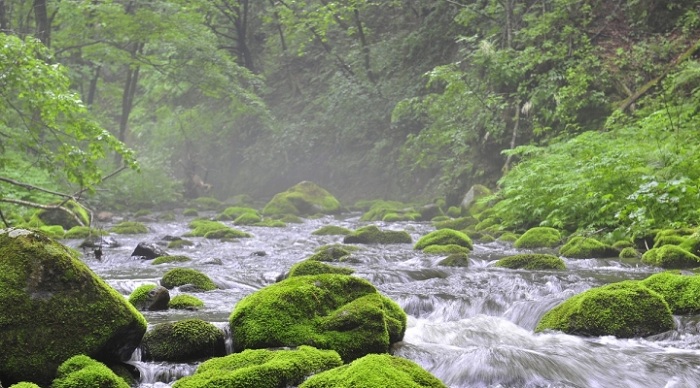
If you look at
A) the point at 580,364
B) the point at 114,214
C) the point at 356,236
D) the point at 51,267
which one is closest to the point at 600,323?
the point at 580,364

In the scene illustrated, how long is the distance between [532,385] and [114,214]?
2148 cm

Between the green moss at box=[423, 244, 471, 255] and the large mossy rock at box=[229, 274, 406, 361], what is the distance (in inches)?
241

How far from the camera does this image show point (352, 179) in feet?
95.6

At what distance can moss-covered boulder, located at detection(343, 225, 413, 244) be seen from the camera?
47.3 ft

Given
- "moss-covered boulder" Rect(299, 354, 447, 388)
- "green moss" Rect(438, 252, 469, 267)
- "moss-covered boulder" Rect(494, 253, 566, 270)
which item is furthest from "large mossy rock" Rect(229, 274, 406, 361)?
"green moss" Rect(438, 252, 469, 267)

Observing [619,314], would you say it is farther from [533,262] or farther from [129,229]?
[129,229]

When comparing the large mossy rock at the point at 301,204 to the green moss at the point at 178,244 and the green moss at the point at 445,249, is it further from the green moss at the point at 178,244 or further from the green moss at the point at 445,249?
the green moss at the point at 445,249

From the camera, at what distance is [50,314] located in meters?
5.05

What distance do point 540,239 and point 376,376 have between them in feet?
29.0

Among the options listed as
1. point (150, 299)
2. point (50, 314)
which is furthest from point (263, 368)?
point (150, 299)

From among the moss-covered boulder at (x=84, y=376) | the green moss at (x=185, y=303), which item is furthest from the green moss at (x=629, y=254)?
the moss-covered boulder at (x=84, y=376)

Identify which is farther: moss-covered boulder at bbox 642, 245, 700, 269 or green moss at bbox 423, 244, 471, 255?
green moss at bbox 423, 244, 471, 255

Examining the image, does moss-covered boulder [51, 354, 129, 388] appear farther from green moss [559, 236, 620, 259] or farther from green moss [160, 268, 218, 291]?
green moss [559, 236, 620, 259]

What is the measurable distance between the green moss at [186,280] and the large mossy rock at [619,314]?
4.39 m
